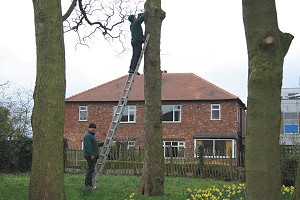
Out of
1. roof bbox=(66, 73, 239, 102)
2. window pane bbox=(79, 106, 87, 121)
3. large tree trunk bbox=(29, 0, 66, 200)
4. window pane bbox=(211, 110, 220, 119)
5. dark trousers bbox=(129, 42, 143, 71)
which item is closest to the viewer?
large tree trunk bbox=(29, 0, 66, 200)

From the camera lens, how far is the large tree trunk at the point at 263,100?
4824 millimetres

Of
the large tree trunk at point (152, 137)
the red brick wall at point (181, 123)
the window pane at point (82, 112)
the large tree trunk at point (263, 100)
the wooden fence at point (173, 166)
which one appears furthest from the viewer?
the window pane at point (82, 112)

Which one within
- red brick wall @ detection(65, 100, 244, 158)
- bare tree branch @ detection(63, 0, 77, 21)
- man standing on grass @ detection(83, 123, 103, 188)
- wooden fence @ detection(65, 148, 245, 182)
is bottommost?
wooden fence @ detection(65, 148, 245, 182)

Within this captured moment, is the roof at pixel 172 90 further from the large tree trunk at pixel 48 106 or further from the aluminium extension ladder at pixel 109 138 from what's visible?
the large tree trunk at pixel 48 106

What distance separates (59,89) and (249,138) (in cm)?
373

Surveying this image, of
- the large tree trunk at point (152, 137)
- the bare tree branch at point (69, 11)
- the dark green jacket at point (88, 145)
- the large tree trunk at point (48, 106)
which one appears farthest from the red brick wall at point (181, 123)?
the large tree trunk at point (48, 106)

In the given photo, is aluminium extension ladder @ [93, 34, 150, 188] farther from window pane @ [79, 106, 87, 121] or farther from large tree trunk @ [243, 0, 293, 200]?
window pane @ [79, 106, 87, 121]

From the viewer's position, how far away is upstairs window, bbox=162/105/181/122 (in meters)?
41.2

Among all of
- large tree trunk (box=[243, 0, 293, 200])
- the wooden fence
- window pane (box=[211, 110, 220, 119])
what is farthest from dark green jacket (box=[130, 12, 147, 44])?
window pane (box=[211, 110, 220, 119])

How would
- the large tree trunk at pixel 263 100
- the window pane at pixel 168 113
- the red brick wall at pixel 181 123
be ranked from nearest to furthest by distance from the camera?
the large tree trunk at pixel 263 100, the red brick wall at pixel 181 123, the window pane at pixel 168 113

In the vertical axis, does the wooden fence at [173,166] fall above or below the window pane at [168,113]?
below

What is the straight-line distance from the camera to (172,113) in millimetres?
41188

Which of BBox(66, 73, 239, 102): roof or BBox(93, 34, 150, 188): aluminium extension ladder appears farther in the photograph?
BBox(66, 73, 239, 102): roof

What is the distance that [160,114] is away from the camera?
12.0 metres
